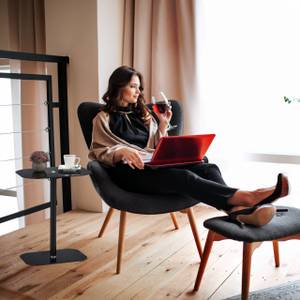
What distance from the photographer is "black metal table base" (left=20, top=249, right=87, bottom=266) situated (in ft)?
7.88

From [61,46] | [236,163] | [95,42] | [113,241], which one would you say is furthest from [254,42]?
[113,241]

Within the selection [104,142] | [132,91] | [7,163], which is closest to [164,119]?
[132,91]

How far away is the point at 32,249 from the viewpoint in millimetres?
2625

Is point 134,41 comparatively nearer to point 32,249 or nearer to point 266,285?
point 32,249

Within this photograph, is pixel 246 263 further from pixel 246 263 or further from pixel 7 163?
pixel 7 163

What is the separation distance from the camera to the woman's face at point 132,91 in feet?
8.35

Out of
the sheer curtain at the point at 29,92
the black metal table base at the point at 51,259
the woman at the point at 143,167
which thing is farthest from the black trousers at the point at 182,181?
the sheer curtain at the point at 29,92

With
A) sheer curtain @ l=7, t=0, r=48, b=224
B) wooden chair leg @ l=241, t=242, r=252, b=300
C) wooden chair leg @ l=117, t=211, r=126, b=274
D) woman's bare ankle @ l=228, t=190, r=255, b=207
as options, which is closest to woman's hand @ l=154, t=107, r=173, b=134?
wooden chair leg @ l=117, t=211, r=126, b=274

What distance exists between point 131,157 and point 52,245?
66 centimetres

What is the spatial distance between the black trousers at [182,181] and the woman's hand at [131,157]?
9 cm

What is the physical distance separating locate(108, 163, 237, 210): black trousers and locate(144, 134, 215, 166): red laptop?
0.15 feet

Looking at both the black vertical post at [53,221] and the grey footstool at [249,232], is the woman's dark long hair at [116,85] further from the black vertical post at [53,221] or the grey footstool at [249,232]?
the grey footstool at [249,232]

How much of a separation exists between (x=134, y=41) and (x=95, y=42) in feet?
1.13

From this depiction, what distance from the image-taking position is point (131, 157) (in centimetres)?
222
